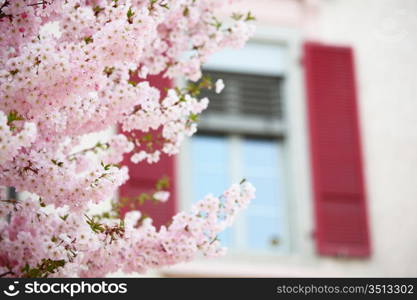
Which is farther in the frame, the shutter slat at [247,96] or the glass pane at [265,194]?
the shutter slat at [247,96]

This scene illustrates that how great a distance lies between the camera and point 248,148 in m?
8.33

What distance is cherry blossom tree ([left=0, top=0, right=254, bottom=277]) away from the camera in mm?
3557

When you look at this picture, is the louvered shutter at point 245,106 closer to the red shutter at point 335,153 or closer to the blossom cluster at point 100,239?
the red shutter at point 335,153

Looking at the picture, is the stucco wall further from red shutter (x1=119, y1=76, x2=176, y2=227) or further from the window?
red shutter (x1=119, y1=76, x2=176, y2=227)

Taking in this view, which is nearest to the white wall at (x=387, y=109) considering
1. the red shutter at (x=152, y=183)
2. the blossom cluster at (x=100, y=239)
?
the red shutter at (x=152, y=183)

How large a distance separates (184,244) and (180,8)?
128cm

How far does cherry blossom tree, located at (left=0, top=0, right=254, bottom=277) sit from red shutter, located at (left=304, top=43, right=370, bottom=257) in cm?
361

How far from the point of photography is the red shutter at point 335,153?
26.0ft

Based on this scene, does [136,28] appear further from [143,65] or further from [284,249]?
[284,249]

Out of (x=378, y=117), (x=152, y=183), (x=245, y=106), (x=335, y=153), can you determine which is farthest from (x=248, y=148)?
(x=378, y=117)

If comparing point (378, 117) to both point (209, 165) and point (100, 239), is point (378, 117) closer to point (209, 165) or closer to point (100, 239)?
point (209, 165)

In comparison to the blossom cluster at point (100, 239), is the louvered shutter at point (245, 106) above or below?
above

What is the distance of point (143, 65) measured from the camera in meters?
4.81

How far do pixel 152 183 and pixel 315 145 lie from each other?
1560mm
